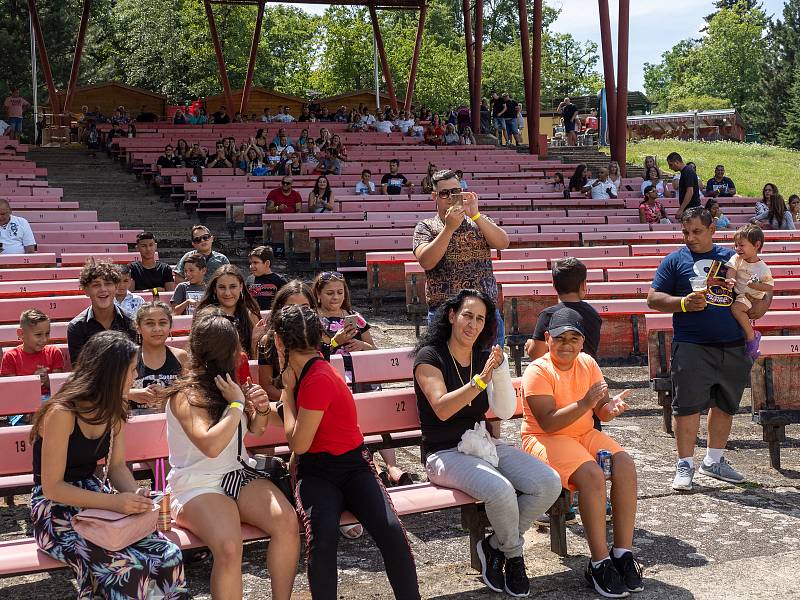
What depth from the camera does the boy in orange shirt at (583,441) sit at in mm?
4727

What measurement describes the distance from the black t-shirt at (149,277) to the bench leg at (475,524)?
5.44 m

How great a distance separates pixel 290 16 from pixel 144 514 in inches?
2450

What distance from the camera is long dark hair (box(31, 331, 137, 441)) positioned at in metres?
4.14

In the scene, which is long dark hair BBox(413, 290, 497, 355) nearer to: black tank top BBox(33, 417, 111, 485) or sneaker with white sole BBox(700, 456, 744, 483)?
black tank top BBox(33, 417, 111, 485)

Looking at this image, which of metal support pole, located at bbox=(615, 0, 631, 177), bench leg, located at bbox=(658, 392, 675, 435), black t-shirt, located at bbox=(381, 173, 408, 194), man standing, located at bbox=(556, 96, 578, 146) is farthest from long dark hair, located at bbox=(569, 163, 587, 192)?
bench leg, located at bbox=(658, 392, 675, 435)

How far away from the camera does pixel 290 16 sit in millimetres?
63250

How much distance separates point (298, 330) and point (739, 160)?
142 ft

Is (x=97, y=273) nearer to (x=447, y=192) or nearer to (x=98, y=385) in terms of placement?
(x=447, y=192)

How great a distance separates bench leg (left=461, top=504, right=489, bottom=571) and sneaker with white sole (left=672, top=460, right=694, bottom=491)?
5.76 ft

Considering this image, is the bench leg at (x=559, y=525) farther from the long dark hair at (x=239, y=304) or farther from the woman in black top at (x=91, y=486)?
the long dark hair at (x=239, y=304)

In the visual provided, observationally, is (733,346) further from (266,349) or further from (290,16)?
(290,16)

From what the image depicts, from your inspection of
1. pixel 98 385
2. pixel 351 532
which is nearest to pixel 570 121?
pixel 351 532

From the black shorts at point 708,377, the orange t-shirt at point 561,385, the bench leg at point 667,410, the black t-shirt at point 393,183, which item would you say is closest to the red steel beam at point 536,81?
the black t-shirt at point 393,183

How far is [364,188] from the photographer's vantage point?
19.8 metres
